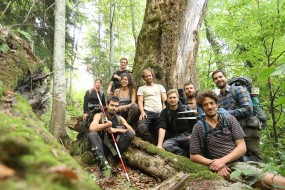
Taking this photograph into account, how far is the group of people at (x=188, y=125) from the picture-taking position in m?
4.28

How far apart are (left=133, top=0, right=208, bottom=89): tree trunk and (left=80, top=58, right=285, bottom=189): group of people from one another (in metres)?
0.72

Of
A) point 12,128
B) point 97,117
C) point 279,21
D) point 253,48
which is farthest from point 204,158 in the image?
point 253,48

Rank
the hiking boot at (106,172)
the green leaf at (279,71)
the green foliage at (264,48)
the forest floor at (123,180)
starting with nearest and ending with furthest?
the green leaf at (279,71) → the forest floor at (123,180) → the hiking boot at (106,172) → the green foliage at (264,48)

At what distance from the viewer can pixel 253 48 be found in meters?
8.27

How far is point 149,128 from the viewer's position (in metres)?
A: 6.64

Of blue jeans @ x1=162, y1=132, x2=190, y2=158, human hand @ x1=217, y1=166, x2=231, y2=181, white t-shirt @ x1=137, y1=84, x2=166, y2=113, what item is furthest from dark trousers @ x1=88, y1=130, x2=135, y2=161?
human hand @ x1=217, y1=166, x2=231, y2=181

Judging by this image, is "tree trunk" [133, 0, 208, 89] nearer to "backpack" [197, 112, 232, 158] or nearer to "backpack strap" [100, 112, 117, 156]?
"backpack strap" [100, 112, 117, 156]

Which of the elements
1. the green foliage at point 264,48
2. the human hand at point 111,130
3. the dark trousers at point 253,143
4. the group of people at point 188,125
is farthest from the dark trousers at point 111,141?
the green foliage at point 264,48

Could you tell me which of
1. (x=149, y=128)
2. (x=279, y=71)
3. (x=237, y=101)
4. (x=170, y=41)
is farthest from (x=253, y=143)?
(x=279, y=71)

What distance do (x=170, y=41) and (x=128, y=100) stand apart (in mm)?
2221

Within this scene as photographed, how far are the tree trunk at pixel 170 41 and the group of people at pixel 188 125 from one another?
0.72 m

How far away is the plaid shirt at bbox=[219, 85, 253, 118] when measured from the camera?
16.9 feet

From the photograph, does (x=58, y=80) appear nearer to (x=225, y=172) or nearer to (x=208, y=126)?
(x=208, y=126)

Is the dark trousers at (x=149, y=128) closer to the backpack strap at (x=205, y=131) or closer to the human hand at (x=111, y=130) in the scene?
the human hand at (x=111, y=130)
